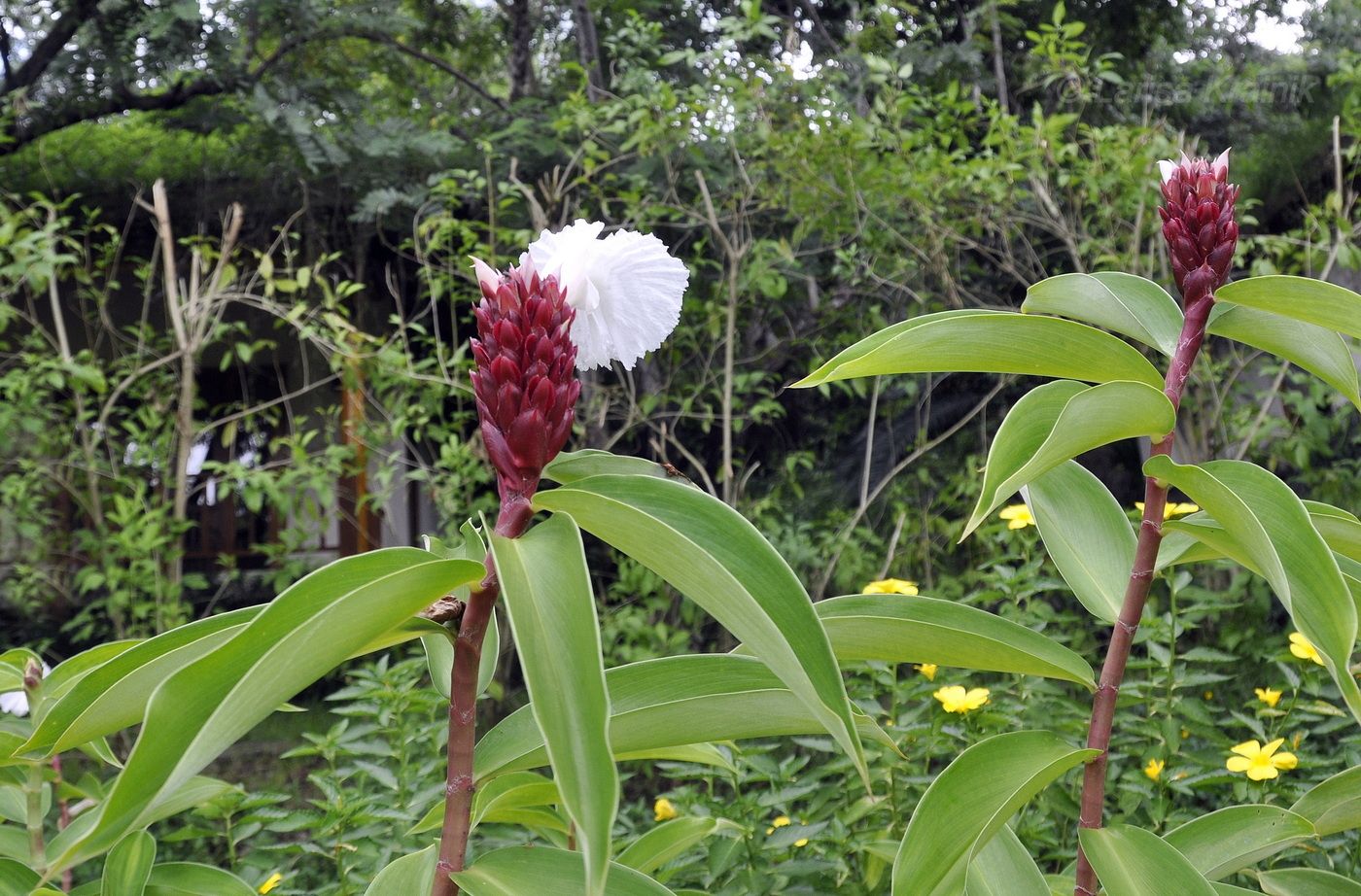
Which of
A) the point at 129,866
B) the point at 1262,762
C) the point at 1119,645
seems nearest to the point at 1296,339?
the point at 1119,645

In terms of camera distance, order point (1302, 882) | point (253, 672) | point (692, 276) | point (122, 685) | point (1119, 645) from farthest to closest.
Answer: point (692, 276) < point (1302, 882) < point (1119, 645) < point (122, 685) < point (253, 672)

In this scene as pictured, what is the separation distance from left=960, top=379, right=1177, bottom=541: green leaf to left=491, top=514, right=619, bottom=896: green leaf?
0.32 m

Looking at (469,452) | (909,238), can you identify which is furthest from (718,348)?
(469,452)

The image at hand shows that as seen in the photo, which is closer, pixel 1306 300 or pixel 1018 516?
pixel 1306 300

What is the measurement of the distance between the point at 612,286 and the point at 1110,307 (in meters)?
0.47

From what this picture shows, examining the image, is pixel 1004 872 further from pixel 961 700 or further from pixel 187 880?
pixel 187 880

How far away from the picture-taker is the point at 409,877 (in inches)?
33.6

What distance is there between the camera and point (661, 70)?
5.43 metres

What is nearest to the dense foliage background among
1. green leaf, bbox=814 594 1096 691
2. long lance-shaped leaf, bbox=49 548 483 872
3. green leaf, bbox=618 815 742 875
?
green leaf, bbox=618 815 742 875

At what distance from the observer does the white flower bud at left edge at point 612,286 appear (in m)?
0.79

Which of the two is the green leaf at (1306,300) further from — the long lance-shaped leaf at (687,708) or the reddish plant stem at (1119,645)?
the long lance-shaped leaf at (687,708)

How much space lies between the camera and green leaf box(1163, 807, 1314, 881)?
1.04 metres

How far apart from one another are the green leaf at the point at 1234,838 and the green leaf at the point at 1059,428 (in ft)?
1.45

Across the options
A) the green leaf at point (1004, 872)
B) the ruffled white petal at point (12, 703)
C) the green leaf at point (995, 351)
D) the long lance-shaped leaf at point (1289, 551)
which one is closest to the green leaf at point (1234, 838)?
the green leaf at point (1004, 872)
